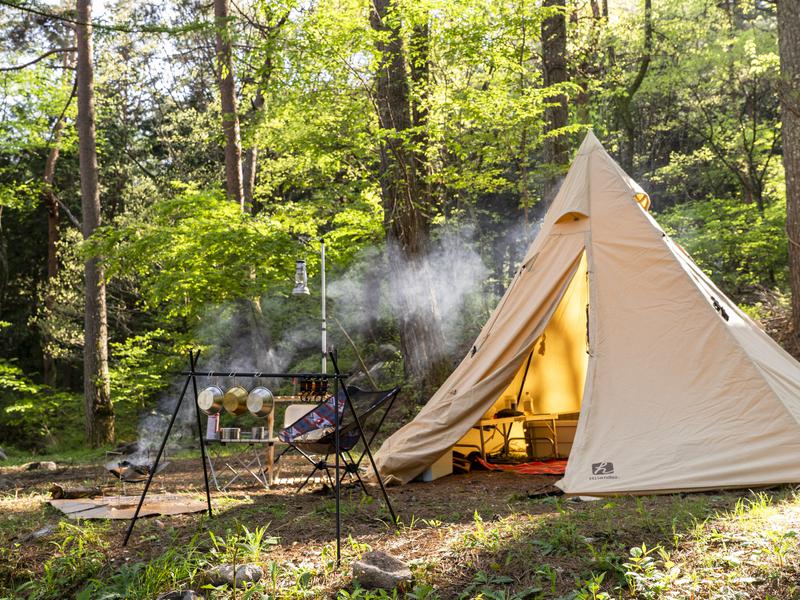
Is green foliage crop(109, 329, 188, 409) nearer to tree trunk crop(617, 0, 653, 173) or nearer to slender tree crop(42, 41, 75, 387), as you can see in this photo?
slender tree crop(42, 41, 75, 387)

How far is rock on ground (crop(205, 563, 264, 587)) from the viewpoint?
3.08 meters

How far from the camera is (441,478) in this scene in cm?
629

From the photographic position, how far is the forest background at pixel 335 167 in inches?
335

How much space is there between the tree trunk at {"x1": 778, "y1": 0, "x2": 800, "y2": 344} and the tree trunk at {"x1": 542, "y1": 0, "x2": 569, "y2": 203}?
7.70ft

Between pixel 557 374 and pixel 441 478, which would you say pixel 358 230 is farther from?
pixel 441 478

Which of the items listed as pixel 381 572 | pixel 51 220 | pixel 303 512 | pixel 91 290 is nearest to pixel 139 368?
pixel 91 290

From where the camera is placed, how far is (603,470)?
4754mm

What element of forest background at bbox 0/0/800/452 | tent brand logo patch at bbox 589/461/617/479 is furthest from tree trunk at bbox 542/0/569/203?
tent brand logo patch at bbox 589/461/617/479

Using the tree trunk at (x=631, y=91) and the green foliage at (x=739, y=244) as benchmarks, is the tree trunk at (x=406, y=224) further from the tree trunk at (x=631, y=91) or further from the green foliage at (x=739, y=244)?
the tree trunk at (x=631, y=91)

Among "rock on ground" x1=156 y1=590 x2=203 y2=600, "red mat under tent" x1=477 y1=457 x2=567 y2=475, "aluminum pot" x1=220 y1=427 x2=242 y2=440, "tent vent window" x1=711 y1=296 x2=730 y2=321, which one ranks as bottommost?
"red mat under tent" x1=477 y1=457 x2=567 y2=475

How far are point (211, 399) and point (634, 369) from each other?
2.73 m

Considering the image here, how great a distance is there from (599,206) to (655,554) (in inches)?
126

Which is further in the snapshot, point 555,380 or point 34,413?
point 34,413

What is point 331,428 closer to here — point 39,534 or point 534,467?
point 39,534
